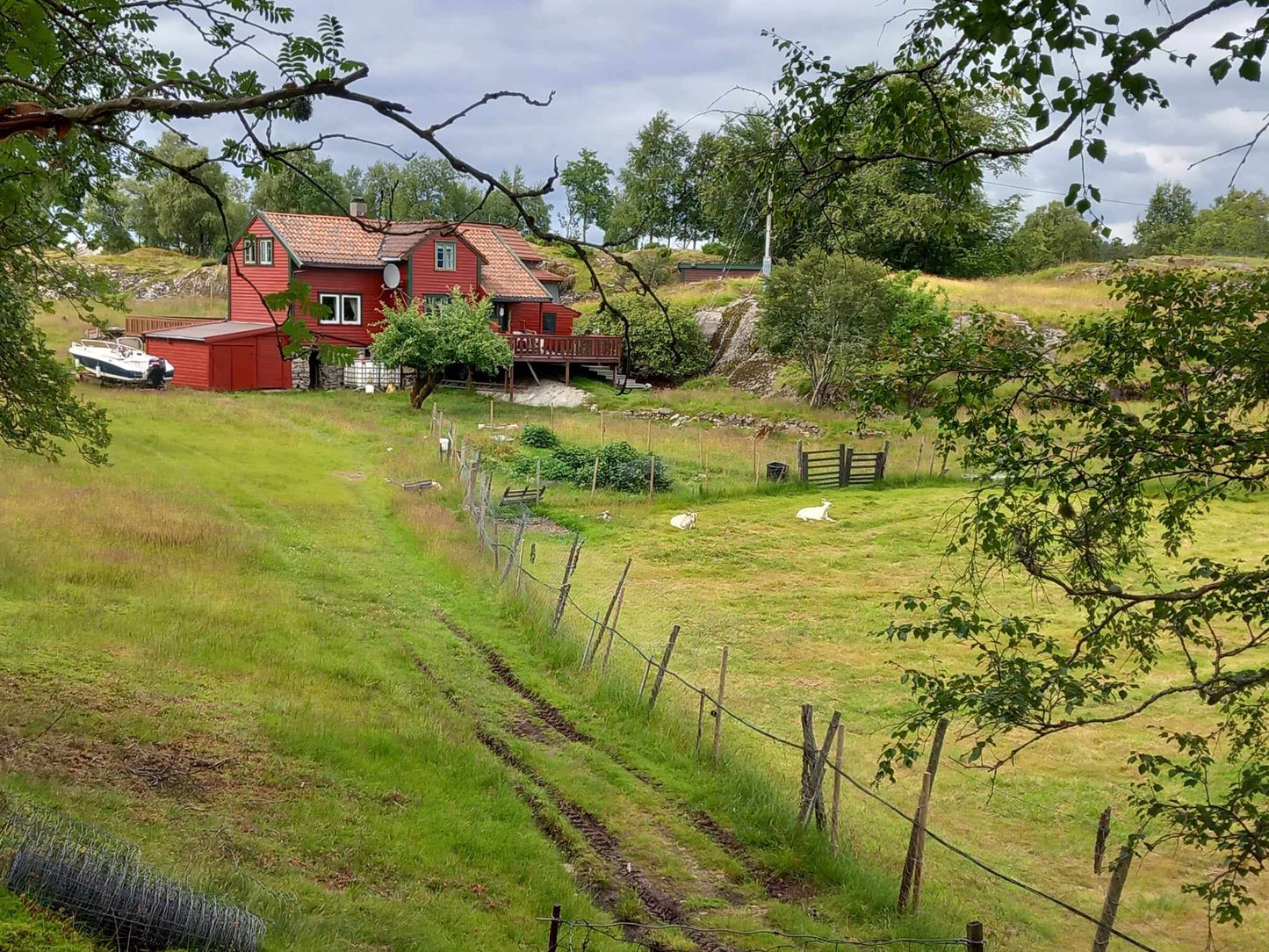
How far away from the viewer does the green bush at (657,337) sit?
47.2 m

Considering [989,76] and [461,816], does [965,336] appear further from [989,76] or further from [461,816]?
[461,816]

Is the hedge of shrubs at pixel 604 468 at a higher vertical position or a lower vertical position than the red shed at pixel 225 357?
lower

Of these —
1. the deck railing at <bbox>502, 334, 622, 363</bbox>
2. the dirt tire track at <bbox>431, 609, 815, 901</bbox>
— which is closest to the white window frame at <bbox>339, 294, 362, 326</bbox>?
the deck railing at <bbox>502, 334, 622, 363</bbox>

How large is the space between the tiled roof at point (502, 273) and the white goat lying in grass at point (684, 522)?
83.7ft

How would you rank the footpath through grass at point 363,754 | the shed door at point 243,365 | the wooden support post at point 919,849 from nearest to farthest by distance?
the footpath through grass at point 363,754 → the wooden support post at point 919,849 → the shed door at point 243,365

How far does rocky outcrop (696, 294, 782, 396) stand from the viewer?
48906 mm

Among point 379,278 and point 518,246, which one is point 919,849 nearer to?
point 379,278

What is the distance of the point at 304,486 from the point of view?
Result: 26.3 meters

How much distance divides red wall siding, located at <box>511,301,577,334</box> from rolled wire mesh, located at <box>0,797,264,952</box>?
1753 inches

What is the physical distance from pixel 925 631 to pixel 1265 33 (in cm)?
393

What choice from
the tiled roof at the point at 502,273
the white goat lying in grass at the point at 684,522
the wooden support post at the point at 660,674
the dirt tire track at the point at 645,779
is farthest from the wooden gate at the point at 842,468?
the tiled roof at the point at 502,273

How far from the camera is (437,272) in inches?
1896

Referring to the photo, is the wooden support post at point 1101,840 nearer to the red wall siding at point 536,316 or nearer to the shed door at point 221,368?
the shed door at point 221,368

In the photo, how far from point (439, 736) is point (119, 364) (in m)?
35.4
